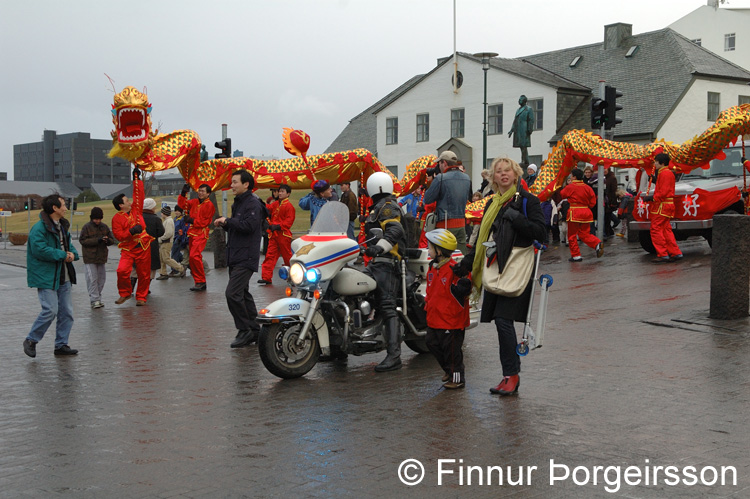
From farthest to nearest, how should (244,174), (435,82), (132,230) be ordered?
(435,82)
(132,230)
(244,174)

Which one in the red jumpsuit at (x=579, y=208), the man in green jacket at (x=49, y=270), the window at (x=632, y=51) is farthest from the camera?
the window at (x=632, y=51)

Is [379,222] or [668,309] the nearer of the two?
[379,222]

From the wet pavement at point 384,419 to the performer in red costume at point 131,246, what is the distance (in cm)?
332

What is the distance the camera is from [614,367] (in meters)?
7.83

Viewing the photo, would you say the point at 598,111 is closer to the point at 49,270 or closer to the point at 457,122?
the point at 49,270

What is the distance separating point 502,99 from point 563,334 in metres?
37.5

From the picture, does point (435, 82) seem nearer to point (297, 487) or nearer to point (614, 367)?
point (614, 367)

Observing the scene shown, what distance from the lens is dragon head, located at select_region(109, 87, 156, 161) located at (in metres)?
14.4

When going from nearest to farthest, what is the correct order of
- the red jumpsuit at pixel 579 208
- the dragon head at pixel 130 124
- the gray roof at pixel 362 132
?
1. the dragon head at pixel 130 124
2. the red jumpsuit at pixel 579 208
3. the gray roof at pixel 362 132

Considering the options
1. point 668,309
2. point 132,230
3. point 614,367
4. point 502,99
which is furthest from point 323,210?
point 502,99

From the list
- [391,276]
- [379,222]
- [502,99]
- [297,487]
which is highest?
[502,99]

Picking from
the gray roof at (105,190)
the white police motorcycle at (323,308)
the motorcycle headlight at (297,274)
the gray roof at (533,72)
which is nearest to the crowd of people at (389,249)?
the white police motorcycle at (323,308)

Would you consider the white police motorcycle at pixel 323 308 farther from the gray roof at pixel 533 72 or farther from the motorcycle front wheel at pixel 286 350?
the gray roof at pixel 533 72

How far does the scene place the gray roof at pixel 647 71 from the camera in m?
40.1
